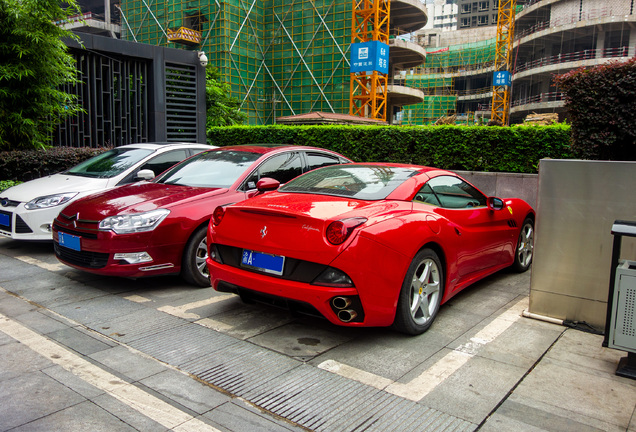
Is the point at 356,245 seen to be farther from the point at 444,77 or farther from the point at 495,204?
the point at 444,77

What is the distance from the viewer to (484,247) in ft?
16.6

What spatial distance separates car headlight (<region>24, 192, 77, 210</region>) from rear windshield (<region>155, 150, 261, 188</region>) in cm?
139

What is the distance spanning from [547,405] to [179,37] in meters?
40.1

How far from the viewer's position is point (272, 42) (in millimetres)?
41562

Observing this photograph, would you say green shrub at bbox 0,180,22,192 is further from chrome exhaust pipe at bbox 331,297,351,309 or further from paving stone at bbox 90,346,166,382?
chrome exhaust pipe at bbox 331,297,351,309

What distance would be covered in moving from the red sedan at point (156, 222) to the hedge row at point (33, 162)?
517cm

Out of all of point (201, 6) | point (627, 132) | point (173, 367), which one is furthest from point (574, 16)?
point (173, 367)

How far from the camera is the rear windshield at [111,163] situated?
7273 millimetres

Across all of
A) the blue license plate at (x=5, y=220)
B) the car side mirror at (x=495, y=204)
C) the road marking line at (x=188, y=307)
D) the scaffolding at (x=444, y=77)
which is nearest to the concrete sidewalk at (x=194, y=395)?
the road marking line at (x=188, y=307)

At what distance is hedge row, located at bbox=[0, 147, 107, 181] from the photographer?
9789 mm

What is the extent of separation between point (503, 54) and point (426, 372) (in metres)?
70.8

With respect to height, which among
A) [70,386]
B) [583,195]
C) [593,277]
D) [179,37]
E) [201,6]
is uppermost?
[201,6]

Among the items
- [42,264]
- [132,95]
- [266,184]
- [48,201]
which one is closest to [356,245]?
[266,184]

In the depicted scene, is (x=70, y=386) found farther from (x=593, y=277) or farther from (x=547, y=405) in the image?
(x=593, y=277)
